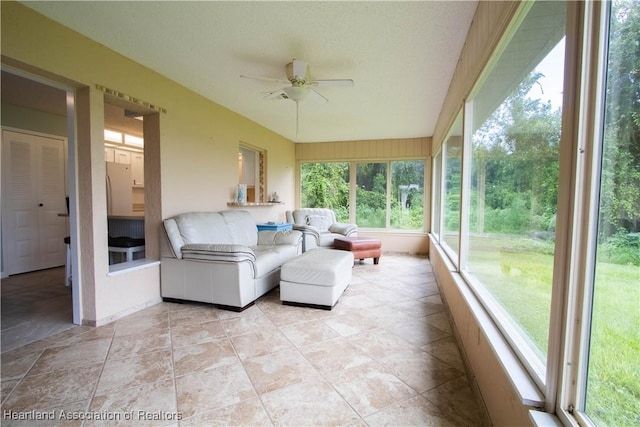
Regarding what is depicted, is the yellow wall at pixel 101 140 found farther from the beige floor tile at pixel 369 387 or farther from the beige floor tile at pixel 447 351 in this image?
the beige floor tile at pixel 447 351

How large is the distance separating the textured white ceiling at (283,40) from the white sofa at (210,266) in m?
1.59

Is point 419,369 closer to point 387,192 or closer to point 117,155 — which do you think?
point 387,192

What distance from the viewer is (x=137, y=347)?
82.7 inches

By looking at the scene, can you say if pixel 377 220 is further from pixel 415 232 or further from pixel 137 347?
pixel 137 347

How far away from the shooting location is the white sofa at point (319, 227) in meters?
4.75

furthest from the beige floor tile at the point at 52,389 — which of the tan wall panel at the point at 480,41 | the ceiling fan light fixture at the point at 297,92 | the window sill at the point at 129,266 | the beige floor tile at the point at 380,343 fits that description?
the tan wall panel at the point at 480,41

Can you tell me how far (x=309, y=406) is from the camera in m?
1.51

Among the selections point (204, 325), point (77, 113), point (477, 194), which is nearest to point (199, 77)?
point (77, 113)

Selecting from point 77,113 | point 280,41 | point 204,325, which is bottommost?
point 204,325

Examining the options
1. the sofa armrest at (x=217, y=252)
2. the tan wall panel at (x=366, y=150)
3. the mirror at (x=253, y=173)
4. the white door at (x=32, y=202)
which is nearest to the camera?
the sofa armrest at (x=217, y=252)

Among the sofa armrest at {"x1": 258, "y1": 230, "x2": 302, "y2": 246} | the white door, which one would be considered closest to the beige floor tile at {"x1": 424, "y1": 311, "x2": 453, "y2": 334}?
the sofa armrest at {"x1": 258, "y1": 230, "x2": 302, "y2": 246}

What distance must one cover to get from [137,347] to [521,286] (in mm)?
2491

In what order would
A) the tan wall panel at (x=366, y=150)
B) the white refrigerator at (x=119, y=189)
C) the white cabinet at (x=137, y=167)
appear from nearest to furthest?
the white refrigerator at (x=119, y=189) → the white cabinet at (x=137, y=167) → the tan wall panel at (x=366, y=150)

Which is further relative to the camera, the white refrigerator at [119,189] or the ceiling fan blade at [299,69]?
the white refrigerator at [119,189]
